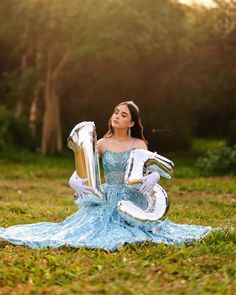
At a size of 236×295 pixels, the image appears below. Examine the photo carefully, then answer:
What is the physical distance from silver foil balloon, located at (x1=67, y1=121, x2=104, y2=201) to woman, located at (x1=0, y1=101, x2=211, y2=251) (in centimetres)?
7

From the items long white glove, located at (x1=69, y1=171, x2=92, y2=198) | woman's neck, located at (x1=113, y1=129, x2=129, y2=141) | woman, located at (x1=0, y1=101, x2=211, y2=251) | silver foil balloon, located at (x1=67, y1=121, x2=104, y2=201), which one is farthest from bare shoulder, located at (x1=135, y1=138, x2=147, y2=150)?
long white glove, located at (x1=69, y1=171, x2=92, y2=198)

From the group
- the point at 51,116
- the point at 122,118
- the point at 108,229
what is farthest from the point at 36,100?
the point at 108,229

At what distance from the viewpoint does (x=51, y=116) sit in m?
20.0

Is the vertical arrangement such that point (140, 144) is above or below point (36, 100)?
below

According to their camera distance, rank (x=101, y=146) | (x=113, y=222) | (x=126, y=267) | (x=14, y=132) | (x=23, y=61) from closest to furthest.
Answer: (x=126, y=267)
(x=113, y=222)
(x=101, y=146)
(x=14, y=132)
(x=23, y=61)

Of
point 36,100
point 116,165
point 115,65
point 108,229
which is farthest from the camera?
point 36,100

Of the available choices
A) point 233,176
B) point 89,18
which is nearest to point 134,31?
point 89,18

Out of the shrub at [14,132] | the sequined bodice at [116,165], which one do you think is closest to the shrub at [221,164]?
the shrub at [14,132]

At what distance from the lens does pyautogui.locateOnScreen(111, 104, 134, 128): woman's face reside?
6.53m

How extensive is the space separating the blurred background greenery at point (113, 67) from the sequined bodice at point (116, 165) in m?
10.9

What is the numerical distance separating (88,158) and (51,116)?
13.9 metres

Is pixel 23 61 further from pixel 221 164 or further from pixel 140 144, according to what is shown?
pixel 140 144

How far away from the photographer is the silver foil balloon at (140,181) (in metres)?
6.05

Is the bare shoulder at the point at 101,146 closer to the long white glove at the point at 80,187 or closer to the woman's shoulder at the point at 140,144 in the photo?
the woman's shoulder at the point at 140,144
